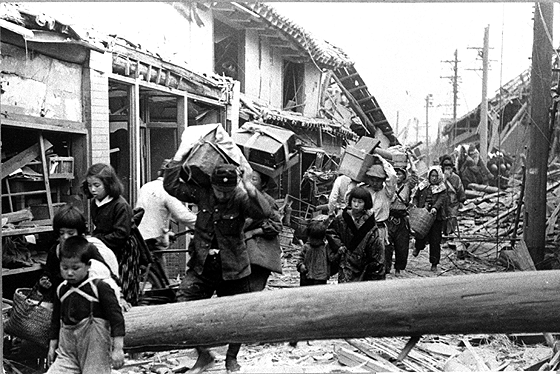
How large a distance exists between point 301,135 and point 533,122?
1.84m

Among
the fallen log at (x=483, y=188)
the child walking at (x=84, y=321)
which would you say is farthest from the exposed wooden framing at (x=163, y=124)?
the fallen log at (x=483, y=188)

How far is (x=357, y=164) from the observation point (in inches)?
162

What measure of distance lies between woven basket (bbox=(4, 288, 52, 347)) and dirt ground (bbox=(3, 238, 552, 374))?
48 centimetres

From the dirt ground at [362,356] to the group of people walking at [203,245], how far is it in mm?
201

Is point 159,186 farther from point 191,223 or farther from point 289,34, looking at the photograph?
point 289,34

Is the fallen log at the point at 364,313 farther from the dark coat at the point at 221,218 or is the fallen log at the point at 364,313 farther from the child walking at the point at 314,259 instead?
the child walking at the point at 314,259

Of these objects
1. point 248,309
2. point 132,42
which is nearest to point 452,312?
point 248,309

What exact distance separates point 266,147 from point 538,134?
2.37m

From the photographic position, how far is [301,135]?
14.9ft

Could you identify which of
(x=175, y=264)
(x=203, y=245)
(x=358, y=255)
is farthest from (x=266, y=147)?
(x=175, y=264)

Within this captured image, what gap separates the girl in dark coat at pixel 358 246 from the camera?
12.0ft

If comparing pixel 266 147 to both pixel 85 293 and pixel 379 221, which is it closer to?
pixel 379 221

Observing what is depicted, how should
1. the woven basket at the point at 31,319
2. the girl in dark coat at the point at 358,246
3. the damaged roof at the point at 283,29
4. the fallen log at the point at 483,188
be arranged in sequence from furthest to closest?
1. the fallen log at the point at 483,188
2. the damaged roof at the point at 283,29
3. the girl in dark coat at the point at 358,246
4. the woven basket at the point at 31,319

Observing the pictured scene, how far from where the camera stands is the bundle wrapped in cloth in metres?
3.13
